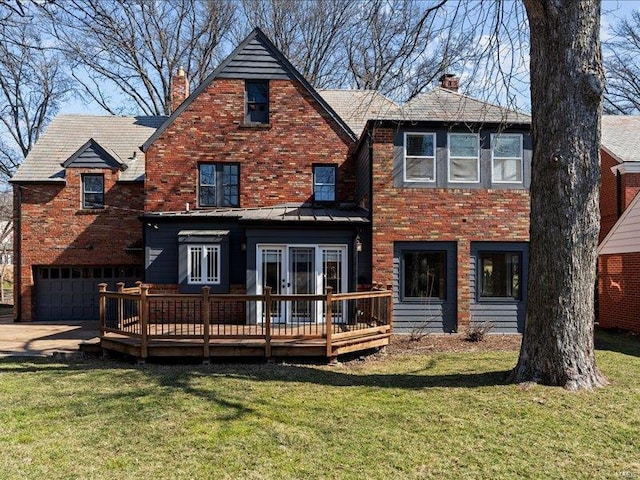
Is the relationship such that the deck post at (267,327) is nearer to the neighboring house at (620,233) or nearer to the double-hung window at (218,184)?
the double-hung window at (218,184)

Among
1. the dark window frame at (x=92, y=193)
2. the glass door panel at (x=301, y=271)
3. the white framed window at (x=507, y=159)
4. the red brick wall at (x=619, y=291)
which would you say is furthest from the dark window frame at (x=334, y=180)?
the red brick wall at (x=619, y=291)

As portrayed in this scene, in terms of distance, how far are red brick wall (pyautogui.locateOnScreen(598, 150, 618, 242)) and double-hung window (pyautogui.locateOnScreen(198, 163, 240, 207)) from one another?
484 inches

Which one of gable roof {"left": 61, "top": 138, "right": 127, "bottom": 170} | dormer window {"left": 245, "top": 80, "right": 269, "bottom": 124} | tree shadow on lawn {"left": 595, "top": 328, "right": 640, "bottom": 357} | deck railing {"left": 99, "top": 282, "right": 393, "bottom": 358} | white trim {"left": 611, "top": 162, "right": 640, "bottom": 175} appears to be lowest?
tree shadow on lawn {"left": 595, "top": 328, "right": 640, "bottom": 357}

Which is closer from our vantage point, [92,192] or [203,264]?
[203,264]

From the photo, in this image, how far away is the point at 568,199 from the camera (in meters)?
6.65

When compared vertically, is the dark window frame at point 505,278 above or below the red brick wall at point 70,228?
below

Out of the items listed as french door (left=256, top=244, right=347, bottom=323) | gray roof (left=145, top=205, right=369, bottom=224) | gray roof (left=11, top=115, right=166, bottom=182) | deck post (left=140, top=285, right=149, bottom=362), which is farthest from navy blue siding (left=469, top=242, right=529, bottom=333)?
gray roof (left=11, top=115, right=166, bottom=182)

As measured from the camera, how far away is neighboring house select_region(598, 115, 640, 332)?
13414mm

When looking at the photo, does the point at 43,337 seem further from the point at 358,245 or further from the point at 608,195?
the point at 608,195

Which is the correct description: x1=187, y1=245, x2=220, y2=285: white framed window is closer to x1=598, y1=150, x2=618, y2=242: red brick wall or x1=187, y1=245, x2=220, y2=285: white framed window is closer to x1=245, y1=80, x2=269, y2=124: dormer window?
x1=245, y1=80, x2=269, y2=124: dormer window

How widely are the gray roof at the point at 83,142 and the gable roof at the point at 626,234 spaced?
49.8 ft

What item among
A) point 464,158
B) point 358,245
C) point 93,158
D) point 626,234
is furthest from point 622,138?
point 93,158

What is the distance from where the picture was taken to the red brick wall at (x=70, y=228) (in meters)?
16.2

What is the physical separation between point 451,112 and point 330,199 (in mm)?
4336
